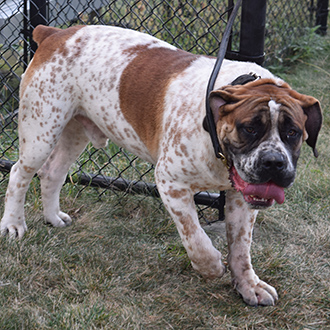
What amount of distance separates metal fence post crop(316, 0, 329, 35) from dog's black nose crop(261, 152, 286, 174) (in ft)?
20.3

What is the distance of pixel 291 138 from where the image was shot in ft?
7.36

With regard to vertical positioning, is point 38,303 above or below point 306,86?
above

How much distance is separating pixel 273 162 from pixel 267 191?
174mm

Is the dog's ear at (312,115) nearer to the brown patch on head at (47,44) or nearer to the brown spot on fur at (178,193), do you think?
the brown spot on fur at (178,193)

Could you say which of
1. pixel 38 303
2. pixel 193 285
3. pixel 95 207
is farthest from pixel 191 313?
pixel 95 207

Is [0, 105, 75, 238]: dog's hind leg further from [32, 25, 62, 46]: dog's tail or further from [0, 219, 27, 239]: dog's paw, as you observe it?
[32, 25, 62, 46]: dog's tail

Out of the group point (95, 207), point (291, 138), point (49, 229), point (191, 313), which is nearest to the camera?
point (291, 138)

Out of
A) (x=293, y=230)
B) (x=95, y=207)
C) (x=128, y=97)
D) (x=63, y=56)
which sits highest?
(x=63, y=56)

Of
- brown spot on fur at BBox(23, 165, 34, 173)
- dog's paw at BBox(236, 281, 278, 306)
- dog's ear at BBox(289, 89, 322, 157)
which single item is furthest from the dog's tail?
dog's paw at BBox(236, 281, 278, 306)

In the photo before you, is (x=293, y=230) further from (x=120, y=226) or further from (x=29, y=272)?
(x=29, y=272)

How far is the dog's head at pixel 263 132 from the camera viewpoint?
2.20 m

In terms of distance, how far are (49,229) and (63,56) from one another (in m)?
1.09

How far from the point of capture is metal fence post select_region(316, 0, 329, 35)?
7.70m

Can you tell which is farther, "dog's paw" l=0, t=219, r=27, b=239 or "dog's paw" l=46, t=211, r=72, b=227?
"dog's paw" l=46, t=211, r=72, b=227
